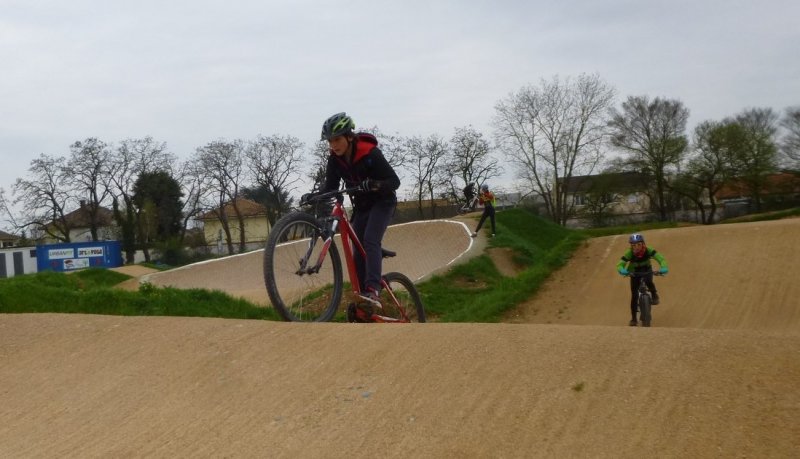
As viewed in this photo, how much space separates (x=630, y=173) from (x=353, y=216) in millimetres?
52556

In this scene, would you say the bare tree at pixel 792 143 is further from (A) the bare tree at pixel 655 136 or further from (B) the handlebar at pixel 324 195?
(B) the handlebar at pixel 324 195

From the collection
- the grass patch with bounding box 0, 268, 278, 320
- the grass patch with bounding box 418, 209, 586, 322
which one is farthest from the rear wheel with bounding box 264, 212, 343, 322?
the grass patch with bounding box 418, 209, 586, 322

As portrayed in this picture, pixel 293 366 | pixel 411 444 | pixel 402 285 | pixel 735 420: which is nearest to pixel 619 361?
pixel 735 420

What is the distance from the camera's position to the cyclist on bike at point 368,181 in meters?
5.65

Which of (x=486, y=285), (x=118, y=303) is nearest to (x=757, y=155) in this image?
(x=486, y=285)

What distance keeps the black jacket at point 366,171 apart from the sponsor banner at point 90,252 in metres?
44.5

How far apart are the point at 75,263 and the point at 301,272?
4438 cm

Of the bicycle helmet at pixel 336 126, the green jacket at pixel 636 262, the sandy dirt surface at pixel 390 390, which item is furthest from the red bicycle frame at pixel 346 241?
the green jacket at pixel 636 262

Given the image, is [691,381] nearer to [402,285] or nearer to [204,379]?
[204,379]

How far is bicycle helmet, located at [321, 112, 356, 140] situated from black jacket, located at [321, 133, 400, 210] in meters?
0.27

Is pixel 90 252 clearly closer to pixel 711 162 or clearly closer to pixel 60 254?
pixel 60 254

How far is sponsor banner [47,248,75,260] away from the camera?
44.4 m

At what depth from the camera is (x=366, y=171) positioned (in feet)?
18.9

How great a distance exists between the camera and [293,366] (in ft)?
13.7
